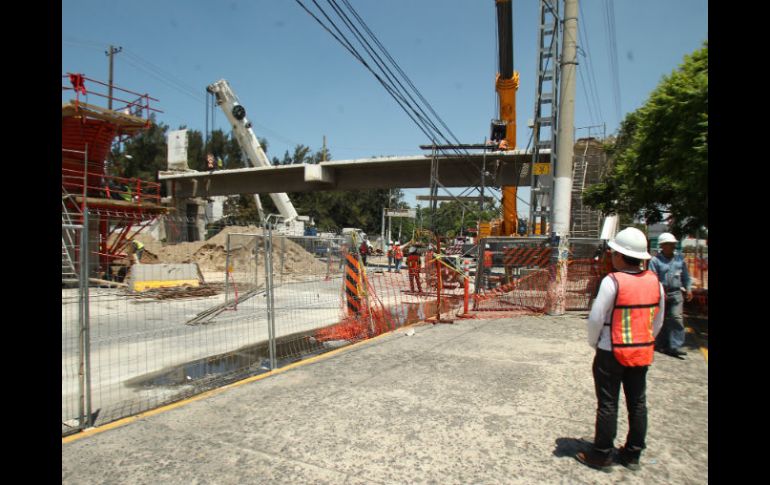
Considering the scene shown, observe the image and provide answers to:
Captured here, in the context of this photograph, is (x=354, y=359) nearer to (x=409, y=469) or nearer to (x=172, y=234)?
(x=409, y=469)

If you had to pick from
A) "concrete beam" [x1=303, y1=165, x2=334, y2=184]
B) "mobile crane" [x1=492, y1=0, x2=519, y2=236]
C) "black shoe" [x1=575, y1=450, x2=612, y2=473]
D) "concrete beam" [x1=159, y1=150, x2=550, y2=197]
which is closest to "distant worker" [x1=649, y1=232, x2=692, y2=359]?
"black shoe" [x1=575, y1=450, x2=612, y2=473]

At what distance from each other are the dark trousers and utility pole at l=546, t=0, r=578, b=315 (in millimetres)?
7098

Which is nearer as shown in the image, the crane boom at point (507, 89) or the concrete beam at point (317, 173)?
the crane boom at point (507, 89)

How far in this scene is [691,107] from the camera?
8.30 m

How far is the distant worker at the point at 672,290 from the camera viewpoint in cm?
676

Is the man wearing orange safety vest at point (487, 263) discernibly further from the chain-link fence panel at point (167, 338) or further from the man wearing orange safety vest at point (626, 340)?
the man wearing orange safety vest at point (626, 340)

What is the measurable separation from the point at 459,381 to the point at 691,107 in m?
6.61

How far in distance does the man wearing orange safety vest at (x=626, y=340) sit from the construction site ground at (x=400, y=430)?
0.29m

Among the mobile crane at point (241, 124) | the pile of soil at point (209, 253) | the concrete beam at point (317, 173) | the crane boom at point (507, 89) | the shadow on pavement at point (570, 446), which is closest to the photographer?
the shadow on pavement at point (570, 446)

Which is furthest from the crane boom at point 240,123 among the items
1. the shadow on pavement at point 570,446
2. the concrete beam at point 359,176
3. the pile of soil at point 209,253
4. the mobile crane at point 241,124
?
the shadow on pavement at point 570,446

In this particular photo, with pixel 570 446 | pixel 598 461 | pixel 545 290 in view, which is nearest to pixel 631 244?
pixel 598 461

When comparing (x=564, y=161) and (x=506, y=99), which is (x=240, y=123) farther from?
(x=564, y=161)
